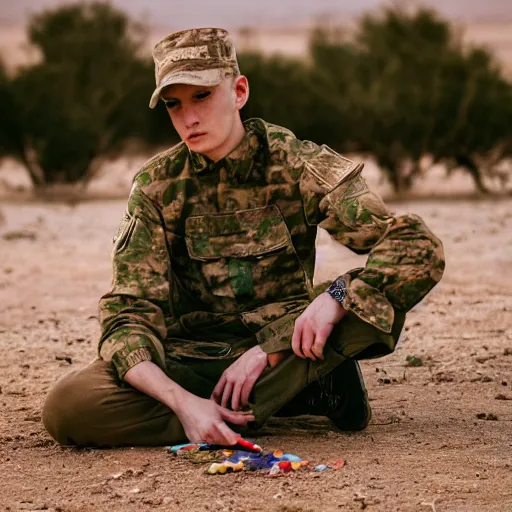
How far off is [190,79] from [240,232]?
62cm

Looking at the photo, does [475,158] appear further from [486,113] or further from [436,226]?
[436,226]

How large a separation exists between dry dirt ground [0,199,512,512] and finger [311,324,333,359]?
1.20ft

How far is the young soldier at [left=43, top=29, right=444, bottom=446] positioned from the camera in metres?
3.53

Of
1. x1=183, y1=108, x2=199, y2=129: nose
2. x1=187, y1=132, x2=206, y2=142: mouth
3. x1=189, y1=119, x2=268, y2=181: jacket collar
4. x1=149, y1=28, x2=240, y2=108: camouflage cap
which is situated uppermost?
x1=149, y1=28, x2=240, y2=108: camouflage cap

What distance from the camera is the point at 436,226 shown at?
35.9 feet

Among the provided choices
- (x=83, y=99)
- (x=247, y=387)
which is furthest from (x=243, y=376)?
(x=83, y=99)

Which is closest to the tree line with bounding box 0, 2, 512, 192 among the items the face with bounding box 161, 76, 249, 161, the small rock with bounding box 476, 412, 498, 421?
the small rock with bounding box 476, 412, 498, 421

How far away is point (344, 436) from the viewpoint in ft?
12.7

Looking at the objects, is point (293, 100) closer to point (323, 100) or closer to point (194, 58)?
point (323, 100)

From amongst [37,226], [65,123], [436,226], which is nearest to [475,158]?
[436,226]

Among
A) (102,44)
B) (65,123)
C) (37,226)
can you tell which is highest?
(102,44)

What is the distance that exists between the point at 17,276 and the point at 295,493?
5610mm

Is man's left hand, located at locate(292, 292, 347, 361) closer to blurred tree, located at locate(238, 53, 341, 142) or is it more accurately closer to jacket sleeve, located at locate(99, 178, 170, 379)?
jacket sleeve, located at locate(99, 178, 170, 379)

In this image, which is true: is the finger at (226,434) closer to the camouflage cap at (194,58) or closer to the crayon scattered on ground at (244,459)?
the crayon scattered on ground at (244,459)
